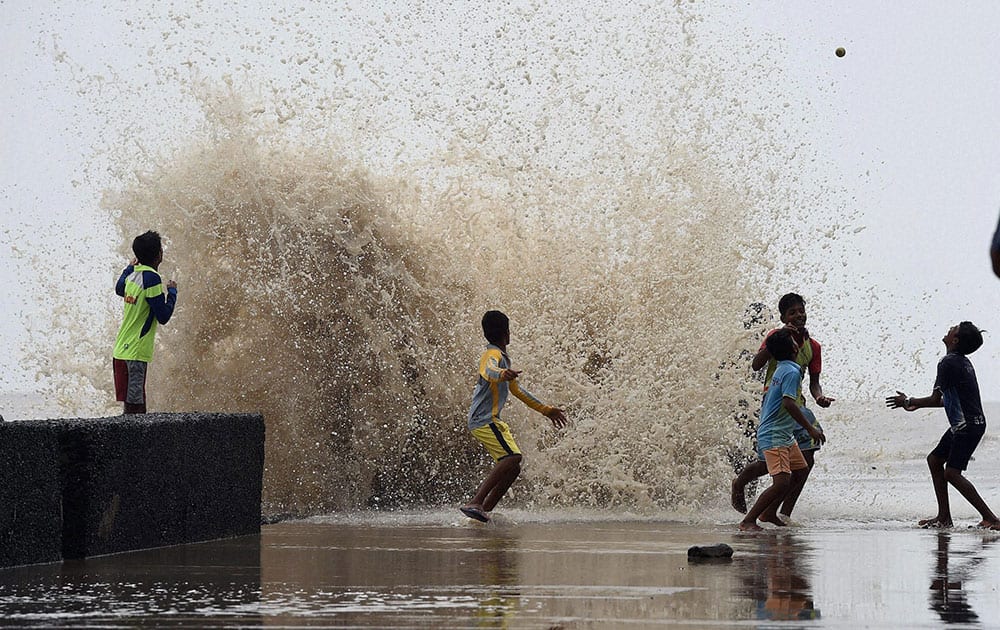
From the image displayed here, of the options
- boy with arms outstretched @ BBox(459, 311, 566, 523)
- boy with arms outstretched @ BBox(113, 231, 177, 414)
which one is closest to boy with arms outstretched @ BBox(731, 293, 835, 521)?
boy with arms outstretched @ BBox(459, 311, 566, 523)

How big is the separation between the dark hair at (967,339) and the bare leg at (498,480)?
365 cm

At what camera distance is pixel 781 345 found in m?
10.7

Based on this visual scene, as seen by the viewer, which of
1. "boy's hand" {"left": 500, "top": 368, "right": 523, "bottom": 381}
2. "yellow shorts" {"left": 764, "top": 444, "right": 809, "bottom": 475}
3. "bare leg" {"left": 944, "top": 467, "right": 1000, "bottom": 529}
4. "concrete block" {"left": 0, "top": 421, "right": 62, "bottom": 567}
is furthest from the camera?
"bare leg" {"left": 944, "top": 467, "right": 1000, "bottom": 529}

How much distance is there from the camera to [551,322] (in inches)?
563

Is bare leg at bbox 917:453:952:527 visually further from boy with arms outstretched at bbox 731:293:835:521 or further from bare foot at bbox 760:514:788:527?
bare foot at bbox 760:514:788:527

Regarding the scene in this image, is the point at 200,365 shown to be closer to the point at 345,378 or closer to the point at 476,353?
the point at 345,378

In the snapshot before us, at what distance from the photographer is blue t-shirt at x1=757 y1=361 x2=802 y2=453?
34.8ft

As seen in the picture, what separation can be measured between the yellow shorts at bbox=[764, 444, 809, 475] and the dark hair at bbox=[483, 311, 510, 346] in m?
2.12

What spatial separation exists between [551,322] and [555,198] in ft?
4.22

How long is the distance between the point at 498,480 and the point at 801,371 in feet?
7.97

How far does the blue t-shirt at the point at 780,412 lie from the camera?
10.6 m

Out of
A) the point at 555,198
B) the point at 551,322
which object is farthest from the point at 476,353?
the point at 555,198

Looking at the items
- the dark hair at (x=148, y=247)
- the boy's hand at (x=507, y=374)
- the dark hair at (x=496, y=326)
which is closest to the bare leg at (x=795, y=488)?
the boy's hand at (x=507, y=374)

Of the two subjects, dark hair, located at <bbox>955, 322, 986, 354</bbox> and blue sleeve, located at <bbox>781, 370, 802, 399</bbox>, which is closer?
blue sleeve, located at <bbox>781, 370, 802, 399</bbox>
